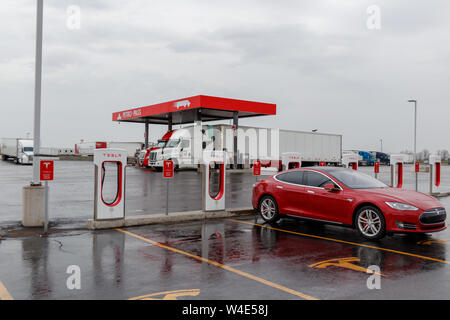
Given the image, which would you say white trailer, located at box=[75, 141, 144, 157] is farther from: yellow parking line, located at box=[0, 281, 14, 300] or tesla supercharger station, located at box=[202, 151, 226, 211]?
yellow parking line, located at box=[0, 281, 14, 300]

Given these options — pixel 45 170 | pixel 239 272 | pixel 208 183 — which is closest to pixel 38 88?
pixel 45 170

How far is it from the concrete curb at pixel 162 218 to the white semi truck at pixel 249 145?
752 inches

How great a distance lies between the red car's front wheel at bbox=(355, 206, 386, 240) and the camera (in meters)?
8.24

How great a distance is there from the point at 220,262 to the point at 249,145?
90.6ft

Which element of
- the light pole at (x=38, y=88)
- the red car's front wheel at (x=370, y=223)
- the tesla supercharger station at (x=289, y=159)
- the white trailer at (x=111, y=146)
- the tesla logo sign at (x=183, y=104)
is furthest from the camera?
the white trailer at (x=111, y=146)

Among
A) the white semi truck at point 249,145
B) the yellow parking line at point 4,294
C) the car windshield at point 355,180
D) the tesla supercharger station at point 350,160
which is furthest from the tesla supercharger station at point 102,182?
the white semi truck at point 249,145

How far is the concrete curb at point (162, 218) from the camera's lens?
373 inches

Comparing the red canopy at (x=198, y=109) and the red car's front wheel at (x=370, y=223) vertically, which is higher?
the red canopy at (x=198, y=109)

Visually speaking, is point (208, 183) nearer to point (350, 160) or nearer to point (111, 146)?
point (350, 160)

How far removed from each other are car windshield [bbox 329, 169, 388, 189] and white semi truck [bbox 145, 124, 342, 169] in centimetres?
2116

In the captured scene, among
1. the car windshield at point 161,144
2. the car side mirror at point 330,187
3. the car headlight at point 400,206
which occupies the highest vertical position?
the car windshield at point 161,144

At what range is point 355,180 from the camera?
31.5 ft

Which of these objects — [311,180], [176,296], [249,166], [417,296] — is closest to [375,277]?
[417,296]

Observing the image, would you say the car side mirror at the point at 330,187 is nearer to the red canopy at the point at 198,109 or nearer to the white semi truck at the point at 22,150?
the red canopy at the point at 198,109
